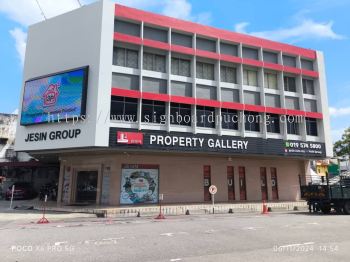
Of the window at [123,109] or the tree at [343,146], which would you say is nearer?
the window at [123,109]

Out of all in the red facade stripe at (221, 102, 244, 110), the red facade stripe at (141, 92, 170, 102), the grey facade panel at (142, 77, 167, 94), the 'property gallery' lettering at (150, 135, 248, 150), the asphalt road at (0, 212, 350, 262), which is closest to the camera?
the asphalt road at (0, 212, 350, 262)

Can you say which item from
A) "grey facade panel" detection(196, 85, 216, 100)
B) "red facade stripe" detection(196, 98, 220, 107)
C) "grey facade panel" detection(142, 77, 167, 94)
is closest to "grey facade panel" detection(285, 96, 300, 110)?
"grey facade panel" detection(196, 85, 216, 100)

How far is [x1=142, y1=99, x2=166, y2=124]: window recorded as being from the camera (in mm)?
25031

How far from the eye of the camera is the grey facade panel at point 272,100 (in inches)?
1189

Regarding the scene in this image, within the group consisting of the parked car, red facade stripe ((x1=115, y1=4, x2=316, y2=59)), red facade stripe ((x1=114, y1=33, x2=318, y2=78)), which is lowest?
the parked car

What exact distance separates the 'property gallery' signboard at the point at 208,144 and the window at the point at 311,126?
1226mm

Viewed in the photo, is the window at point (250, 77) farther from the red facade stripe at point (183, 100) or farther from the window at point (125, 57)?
the window at point (125, 57)

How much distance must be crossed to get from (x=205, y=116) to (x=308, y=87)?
1258 centimetres

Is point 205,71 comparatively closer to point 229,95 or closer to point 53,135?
point 229,95

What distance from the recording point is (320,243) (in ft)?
32.2

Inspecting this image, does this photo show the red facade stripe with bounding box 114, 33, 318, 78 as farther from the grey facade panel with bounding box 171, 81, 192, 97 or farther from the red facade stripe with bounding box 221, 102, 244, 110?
the red facade stripe with bounding box 221, 102, 244, 110

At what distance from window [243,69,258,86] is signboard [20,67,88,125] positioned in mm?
14422

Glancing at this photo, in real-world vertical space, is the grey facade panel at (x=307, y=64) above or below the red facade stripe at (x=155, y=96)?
above

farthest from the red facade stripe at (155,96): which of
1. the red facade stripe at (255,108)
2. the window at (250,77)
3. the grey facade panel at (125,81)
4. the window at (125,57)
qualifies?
the window at (250,77)
